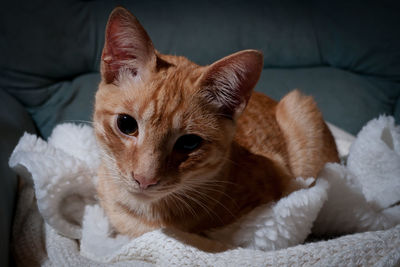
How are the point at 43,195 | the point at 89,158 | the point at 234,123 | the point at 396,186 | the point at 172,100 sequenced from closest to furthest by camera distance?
the point at 172,100 → the point at 234,123 → the point at 43,195 → the point at 396,186 → the point at 89,158

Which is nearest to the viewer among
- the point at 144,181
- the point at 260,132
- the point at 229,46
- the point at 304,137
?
the point at 144,181

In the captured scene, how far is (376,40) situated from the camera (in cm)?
233

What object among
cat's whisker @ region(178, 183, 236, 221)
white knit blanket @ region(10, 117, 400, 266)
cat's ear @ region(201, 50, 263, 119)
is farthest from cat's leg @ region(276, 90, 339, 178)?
cat's ear @ region(201, 50, 263, 119)

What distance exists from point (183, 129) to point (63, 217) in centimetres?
66

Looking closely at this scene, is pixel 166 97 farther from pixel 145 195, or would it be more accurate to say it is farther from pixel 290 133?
pixel 290 133

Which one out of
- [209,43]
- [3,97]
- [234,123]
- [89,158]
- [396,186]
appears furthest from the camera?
[209,43]

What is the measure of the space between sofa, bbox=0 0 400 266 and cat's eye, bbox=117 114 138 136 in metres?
1.09

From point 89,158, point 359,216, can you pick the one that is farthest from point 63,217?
point 359,216

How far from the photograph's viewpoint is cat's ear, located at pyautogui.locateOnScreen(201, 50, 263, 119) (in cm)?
96

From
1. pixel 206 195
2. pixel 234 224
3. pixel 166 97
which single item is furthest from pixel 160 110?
pixel 234 224

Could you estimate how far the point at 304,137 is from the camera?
1.58 metres

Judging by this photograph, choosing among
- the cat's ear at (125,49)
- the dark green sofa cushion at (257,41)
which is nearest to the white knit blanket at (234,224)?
the cat's ear at (125,49)

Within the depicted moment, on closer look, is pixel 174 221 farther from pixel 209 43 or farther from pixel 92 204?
Answer: pixel 209 43

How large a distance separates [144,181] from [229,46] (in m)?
1.55
